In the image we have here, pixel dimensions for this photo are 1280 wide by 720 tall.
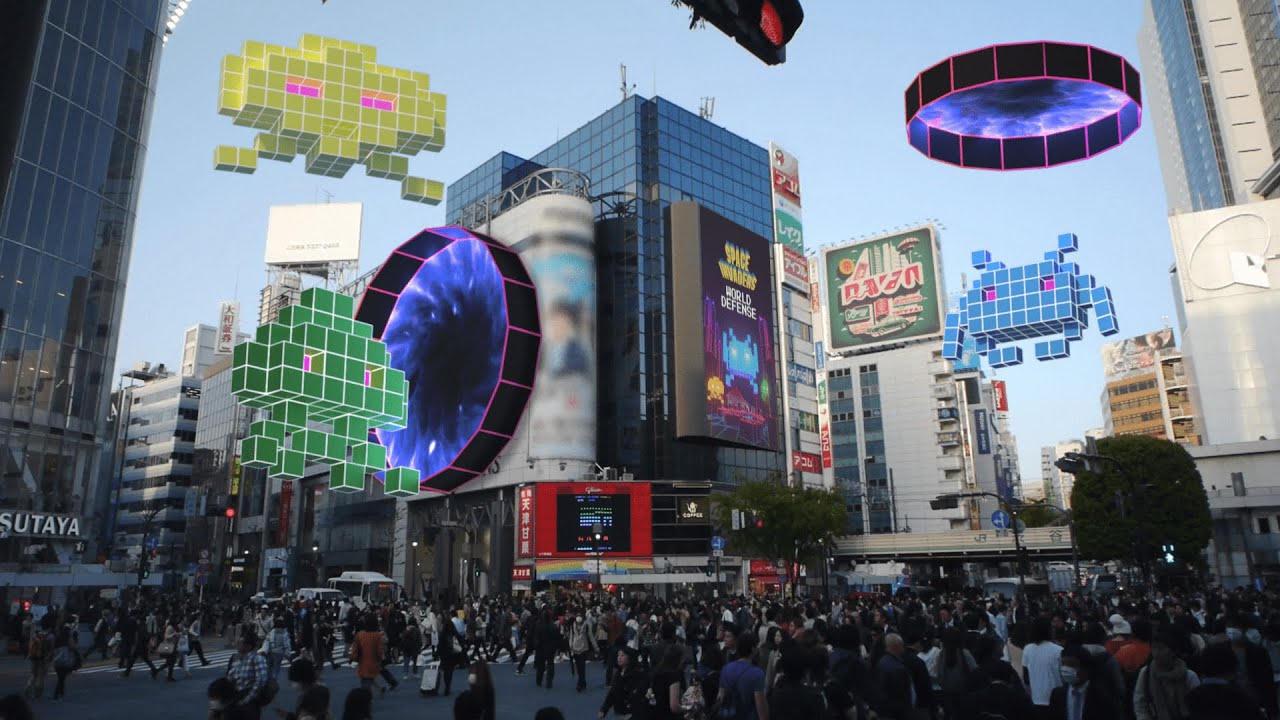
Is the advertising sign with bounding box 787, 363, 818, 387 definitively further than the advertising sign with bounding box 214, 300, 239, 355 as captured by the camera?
No

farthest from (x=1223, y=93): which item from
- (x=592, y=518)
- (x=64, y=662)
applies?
(x=64, y=662)

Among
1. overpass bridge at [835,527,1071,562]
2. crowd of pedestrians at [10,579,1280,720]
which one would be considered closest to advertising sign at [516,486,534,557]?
overpass bridge at [835,527,1071,562]

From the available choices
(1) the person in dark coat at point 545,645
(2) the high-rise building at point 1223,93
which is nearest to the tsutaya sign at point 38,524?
(1) the person in dark coat at point 545,645

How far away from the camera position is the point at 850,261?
4129 inches

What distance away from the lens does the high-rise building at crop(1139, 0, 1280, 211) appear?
77.1 metres

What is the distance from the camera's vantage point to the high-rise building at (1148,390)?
9781 cm

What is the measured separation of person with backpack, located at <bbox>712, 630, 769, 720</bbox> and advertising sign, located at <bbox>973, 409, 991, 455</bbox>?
11588 cm

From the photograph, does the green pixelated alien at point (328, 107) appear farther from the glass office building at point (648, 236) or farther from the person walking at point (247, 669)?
the glass office building at point (648, 236)

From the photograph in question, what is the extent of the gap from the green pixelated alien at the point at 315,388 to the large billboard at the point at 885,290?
8280 centimetres

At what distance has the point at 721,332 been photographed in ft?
213

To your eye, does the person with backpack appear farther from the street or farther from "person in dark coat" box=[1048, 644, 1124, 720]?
the street

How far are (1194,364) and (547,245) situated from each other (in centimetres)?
5115

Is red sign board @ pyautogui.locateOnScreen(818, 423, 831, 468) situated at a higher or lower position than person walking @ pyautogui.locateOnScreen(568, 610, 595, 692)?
higher

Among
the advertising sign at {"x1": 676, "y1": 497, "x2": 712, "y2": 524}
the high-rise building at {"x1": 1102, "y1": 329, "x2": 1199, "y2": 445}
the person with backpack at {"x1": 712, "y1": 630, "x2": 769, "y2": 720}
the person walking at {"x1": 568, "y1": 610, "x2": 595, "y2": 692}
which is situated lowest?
the person walking at {"x1": 568, "y1": 610, "x2": 595, "y2": 692}
